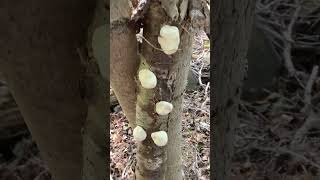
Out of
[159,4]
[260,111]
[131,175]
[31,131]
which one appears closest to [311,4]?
[260,111]

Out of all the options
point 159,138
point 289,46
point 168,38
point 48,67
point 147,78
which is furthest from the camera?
point 159,138

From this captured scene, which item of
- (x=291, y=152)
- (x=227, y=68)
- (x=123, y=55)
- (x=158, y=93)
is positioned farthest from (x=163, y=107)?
→ (x=227, y=68)

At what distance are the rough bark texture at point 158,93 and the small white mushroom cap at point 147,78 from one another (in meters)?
0.02

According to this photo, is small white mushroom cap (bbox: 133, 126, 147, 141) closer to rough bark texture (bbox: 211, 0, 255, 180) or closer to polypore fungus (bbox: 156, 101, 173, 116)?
polypore fungus (bbox: 156, 101, 173, 116)

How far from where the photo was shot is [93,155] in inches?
15.3

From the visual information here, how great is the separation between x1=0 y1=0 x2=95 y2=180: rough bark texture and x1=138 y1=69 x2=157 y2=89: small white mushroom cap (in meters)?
0.75

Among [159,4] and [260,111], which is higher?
[159,4]

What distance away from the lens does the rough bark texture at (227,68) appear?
401mm

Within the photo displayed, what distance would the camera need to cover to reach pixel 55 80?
0.35m

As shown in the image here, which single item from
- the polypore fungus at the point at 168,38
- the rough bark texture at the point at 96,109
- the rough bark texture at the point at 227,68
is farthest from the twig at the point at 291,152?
the polypore fungus at the point at 168,38

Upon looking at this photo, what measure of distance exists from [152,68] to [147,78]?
33mm

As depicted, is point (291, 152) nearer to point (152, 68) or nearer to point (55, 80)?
point (55, 80)

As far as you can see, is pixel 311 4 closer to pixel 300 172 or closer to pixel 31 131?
pixel 300 172

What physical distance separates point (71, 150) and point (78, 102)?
0.05m
